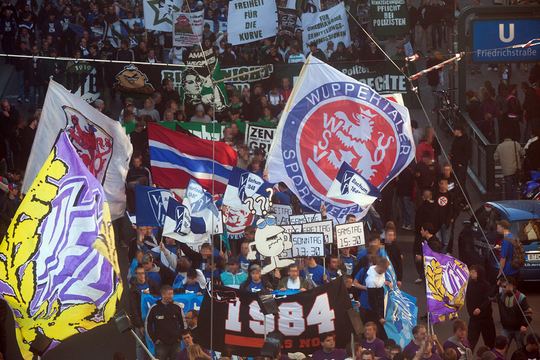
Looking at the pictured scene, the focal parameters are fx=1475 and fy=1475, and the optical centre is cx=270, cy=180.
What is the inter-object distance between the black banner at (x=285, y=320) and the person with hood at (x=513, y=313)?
8.72ft

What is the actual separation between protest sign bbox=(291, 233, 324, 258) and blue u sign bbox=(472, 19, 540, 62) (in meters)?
7.18

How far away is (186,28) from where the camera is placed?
3080 centimetres

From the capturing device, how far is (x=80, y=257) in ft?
52.5

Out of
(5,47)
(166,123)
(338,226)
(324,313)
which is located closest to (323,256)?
(338,226)

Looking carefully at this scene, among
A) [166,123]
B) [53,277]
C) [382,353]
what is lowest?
[382,353]

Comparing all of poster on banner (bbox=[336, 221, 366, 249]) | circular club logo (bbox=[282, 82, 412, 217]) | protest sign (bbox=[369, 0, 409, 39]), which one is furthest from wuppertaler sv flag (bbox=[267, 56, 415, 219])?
protest sign (bbox=[369, 0, 409, 39])

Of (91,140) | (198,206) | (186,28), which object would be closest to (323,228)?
(198,206)

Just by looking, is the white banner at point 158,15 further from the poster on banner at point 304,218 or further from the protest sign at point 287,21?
the poster on banner at point 304,218

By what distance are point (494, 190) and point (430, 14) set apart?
9.33m

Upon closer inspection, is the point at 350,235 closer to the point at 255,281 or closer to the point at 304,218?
the point at 304,218

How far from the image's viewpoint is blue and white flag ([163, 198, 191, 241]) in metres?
20.8

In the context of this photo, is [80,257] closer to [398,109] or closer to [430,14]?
[398,109]

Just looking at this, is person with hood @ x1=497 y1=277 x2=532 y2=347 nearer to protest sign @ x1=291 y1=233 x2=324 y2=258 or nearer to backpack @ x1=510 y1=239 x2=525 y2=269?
backpack @ x1=510 y1=239 x2=525 y2=269

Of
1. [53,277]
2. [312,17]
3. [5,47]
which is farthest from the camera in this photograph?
[5,47]
